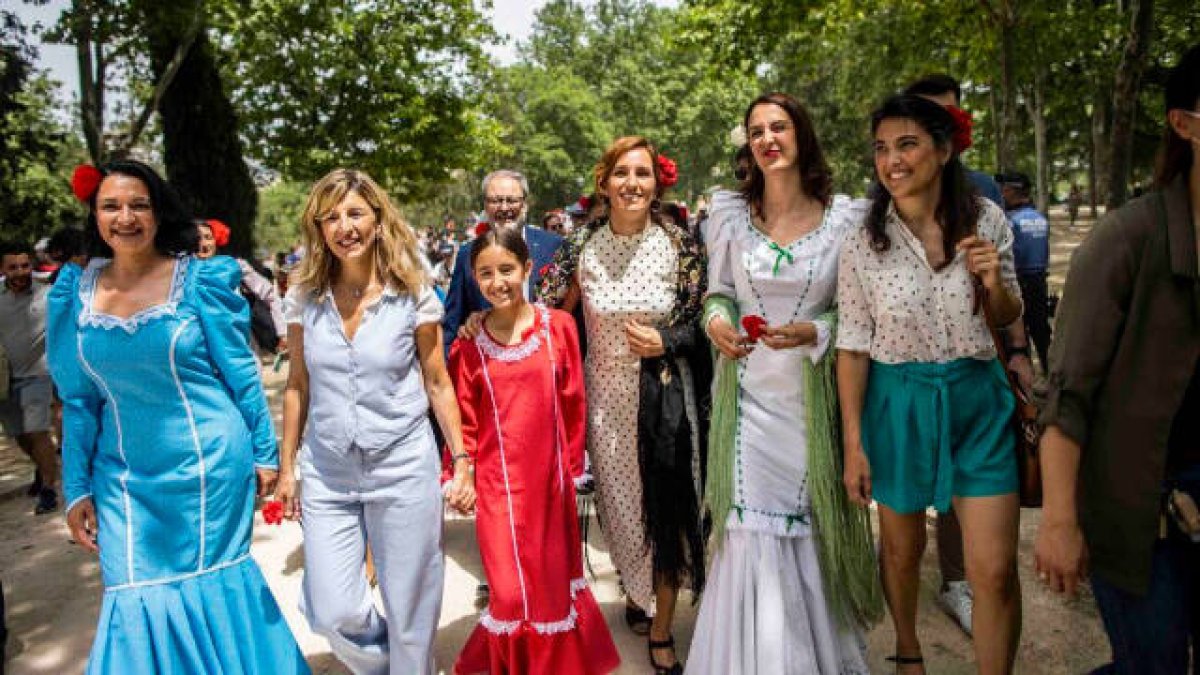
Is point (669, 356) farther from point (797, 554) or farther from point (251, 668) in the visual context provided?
point (251, 668)

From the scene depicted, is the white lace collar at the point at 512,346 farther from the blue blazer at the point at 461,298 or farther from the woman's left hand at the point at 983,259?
the woman's left hand at the point at 983,259

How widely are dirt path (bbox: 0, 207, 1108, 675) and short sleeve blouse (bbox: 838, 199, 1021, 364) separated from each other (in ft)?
5.18

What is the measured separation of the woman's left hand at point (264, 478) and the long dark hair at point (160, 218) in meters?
0.93

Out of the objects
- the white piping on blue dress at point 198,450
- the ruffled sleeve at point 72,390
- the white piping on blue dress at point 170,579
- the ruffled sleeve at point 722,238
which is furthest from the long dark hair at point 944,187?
the ruffled sleeve at point 72,390

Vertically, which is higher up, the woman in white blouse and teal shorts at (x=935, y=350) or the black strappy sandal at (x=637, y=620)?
the woman in white blouse and teal shorts at (x=935, y=350)

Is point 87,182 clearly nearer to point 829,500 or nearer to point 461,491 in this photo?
point 461,491

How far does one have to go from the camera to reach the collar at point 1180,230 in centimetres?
185

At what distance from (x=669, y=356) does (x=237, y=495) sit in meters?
1.86

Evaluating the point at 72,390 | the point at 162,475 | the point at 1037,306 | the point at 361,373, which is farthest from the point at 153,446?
the point at 1037,306

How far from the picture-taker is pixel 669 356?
3514 millimetres

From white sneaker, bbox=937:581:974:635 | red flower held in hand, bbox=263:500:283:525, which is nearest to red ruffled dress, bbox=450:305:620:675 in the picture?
red flower held in hand, bbox=263:500:283:525

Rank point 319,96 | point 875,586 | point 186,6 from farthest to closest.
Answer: point 319,96, point 186,6, point 875,586

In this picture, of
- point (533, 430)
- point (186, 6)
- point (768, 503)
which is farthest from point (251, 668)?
point (186, 6)

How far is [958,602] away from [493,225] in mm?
3037
